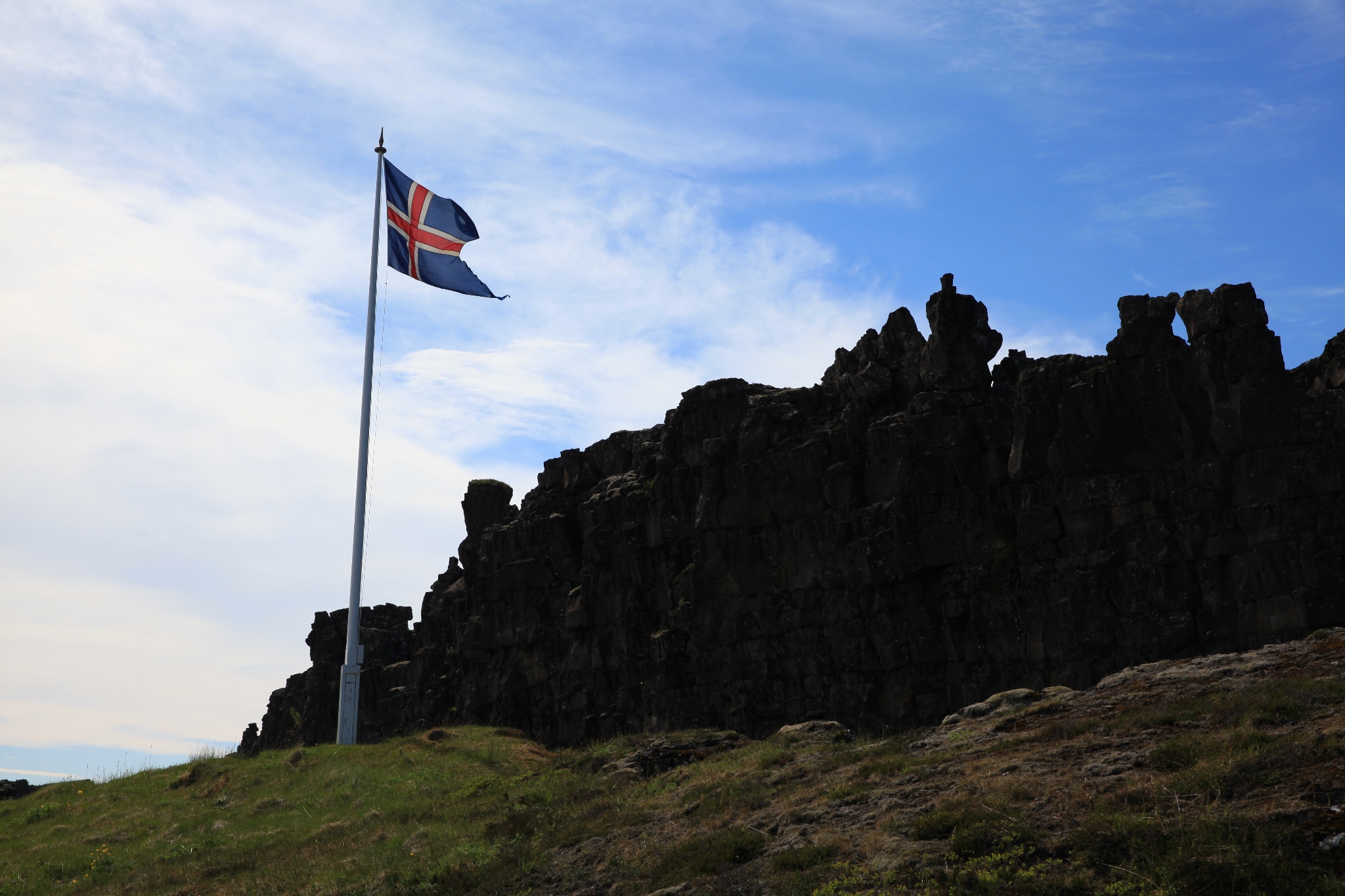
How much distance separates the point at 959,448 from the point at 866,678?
7.56 meters

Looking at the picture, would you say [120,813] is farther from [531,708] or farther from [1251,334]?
[1251,334]

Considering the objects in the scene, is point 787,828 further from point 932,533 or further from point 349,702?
point 349,702

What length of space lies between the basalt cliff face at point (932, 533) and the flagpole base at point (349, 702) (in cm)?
676

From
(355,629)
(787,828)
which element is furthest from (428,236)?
(787,828)

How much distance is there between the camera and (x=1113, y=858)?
44.9 feet

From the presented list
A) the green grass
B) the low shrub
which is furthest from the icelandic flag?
the low shrub

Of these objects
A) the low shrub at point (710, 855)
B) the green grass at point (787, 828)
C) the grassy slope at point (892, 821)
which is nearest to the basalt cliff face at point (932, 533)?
the green grass at point (787, 828)

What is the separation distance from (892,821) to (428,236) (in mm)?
35922

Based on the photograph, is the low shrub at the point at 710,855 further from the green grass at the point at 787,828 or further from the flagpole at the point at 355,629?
the flagpole at the point at 355,629

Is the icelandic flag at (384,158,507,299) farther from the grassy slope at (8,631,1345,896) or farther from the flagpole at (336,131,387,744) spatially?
the grassy slope at (8,631,1345,896)

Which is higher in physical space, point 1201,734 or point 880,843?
point 1201,734

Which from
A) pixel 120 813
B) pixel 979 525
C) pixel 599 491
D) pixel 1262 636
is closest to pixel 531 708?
pixel 599 491

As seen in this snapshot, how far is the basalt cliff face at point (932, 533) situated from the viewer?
98.8 ft

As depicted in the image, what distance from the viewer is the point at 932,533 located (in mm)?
35750
